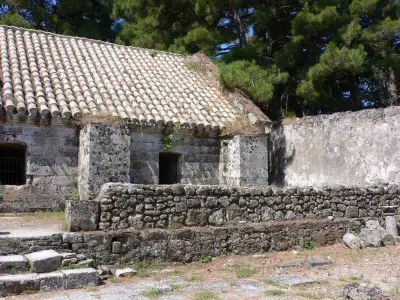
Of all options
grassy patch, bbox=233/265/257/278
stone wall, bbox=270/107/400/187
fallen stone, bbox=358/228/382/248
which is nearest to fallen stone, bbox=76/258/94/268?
grassy patch, bbox=233/265/257/278

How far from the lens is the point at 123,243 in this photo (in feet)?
26.4

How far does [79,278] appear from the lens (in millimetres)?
6801

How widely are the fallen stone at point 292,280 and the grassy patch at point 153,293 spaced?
1.97 m

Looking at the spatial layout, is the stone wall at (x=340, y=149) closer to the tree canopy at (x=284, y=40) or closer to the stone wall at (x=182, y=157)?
the tree canopy at (x=284, y=40)

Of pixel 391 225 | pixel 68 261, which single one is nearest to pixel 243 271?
pixel 68 261

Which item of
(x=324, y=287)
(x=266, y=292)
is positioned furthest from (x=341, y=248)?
(x=266, y=292)

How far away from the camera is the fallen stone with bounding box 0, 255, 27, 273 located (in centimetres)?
669

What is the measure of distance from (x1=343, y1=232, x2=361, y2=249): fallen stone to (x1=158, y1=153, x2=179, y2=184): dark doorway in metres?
5.36

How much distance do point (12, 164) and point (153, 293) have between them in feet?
22.8

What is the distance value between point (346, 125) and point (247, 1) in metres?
8.17

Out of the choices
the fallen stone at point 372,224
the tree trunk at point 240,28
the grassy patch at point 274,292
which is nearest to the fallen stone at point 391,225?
the fallen stone at point 372,224

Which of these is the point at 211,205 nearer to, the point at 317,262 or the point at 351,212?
the point at 317,262

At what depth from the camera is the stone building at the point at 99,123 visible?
447 inches

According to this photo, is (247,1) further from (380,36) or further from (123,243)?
(123,243)
